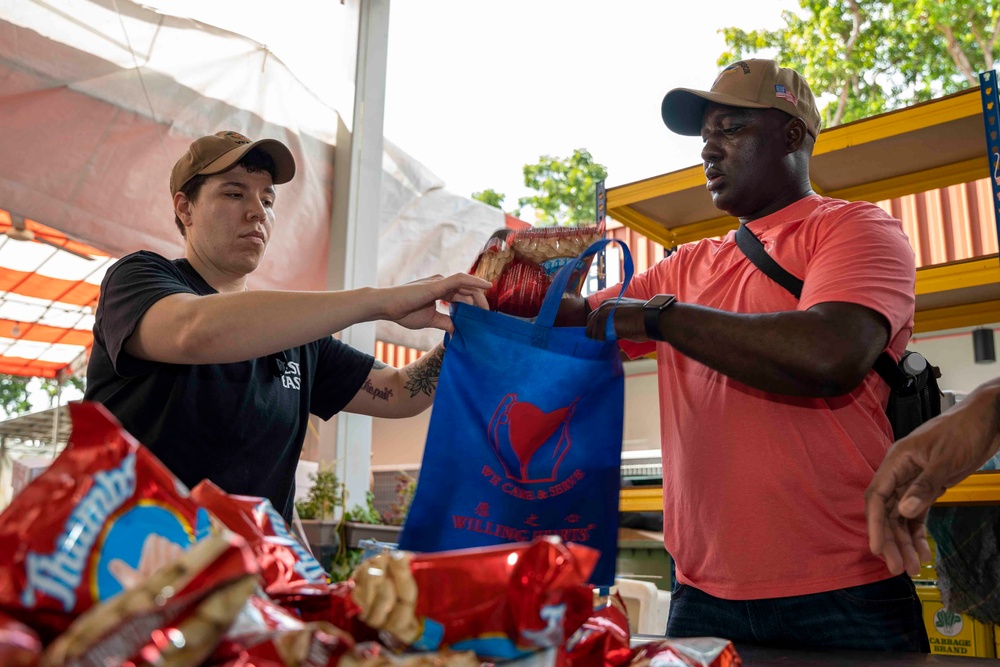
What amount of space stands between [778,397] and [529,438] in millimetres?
514

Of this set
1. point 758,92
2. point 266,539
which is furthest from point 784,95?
point 266,539

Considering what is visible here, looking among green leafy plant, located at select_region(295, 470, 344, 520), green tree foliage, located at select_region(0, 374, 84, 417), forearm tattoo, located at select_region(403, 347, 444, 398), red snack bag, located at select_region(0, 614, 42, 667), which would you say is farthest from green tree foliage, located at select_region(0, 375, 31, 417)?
red snack bag, located at select_region(0, 614, 42, 667)

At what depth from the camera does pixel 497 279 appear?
1.42 metres

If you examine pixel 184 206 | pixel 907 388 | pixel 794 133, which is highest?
pixel 794 133

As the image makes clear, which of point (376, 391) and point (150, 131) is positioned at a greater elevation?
point (150, 131)

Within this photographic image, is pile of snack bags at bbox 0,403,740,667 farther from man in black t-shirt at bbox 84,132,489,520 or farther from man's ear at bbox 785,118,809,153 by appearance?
man's ear at bbox 785,118,809,153

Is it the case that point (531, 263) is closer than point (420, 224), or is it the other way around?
point (531, 263)

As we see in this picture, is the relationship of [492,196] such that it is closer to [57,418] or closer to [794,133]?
[57,418]

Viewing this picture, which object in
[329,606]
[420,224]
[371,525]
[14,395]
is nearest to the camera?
[329,606]

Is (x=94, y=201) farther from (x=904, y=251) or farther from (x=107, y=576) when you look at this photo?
(x=107, y=576)

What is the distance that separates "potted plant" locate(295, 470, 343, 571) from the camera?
11.5 ft

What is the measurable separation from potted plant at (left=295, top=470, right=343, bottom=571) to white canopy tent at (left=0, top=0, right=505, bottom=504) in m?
0.40

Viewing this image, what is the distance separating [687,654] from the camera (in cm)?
72

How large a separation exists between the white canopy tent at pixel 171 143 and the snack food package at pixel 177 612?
3.13 metres
